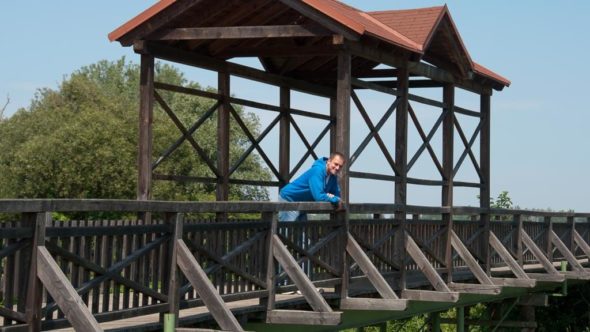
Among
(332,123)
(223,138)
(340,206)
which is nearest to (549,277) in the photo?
(332,123)

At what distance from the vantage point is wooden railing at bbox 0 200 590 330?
893 centimetres

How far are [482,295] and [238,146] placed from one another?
4149 centimetres

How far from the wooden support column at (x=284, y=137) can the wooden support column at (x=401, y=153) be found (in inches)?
103

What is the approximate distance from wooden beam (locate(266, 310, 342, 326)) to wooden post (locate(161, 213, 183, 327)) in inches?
74.7

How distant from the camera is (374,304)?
14.2 meters

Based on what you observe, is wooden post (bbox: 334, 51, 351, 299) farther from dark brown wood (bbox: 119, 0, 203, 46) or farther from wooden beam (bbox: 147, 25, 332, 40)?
dark brown wood (bbox: 119, 0, 203, 46)

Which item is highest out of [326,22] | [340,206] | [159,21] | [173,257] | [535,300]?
[159,21]

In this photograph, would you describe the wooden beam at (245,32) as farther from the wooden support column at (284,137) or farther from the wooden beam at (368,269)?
the wooden support column at (284,137)

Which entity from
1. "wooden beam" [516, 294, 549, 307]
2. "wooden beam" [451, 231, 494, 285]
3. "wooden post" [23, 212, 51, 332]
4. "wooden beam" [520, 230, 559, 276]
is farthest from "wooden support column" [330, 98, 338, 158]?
"wooden post" [23, 212, 51, 332]

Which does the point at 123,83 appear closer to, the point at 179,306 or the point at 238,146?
the point at 238,146

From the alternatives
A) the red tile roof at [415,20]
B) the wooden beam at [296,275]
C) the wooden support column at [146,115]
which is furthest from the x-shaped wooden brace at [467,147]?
the wooden beam at [296,275]

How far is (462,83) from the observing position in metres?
18.4

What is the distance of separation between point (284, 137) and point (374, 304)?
15.5 feet

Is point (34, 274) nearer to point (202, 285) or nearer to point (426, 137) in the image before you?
point (202, 285)
